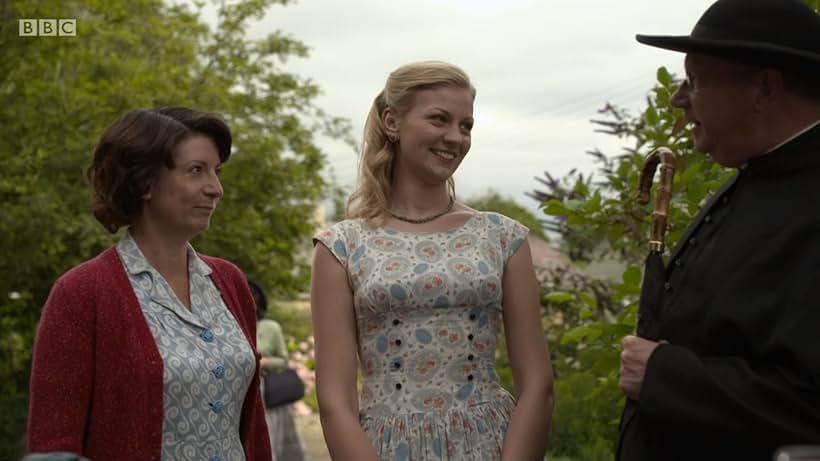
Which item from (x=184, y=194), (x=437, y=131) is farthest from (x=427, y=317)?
(x=184, y=194)

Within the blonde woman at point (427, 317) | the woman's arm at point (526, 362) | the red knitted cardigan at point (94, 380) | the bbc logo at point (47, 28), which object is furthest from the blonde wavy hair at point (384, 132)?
the bbc logo at point (47, 28)

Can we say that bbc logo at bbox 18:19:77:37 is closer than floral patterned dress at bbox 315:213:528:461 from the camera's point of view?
No

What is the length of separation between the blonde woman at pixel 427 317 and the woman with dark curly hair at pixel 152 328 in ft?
0.96

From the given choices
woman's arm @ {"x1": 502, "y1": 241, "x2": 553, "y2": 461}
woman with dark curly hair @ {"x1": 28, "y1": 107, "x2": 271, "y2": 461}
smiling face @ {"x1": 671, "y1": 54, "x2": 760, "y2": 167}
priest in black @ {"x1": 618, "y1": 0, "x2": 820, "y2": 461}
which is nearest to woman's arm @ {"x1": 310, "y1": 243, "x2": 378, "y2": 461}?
woman with dark curly hair @ {"x1": 28, "y1": 107, "x2": 271, "y2": 461}

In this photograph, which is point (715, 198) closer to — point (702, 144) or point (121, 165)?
point (702, 144)

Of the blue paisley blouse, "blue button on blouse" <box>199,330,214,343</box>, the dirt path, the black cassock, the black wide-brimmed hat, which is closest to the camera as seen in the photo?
the black cassock

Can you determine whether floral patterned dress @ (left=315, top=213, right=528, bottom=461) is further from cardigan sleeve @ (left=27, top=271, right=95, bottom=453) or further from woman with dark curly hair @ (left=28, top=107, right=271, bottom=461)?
cardigan sleeve @ (left=27, top=271, right=95, bottom=453)

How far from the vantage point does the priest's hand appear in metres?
2.83

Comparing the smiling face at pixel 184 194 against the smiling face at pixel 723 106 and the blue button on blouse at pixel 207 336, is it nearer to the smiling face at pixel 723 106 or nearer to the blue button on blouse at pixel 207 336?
the blue button on blouse at pixel 207 336

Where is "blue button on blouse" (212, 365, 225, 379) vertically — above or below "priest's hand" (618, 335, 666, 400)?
below

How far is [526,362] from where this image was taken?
12.1ft

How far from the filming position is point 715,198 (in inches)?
120

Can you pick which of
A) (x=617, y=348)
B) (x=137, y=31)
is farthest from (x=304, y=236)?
(x=617, y=348)

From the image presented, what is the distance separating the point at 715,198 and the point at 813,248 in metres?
0.45
